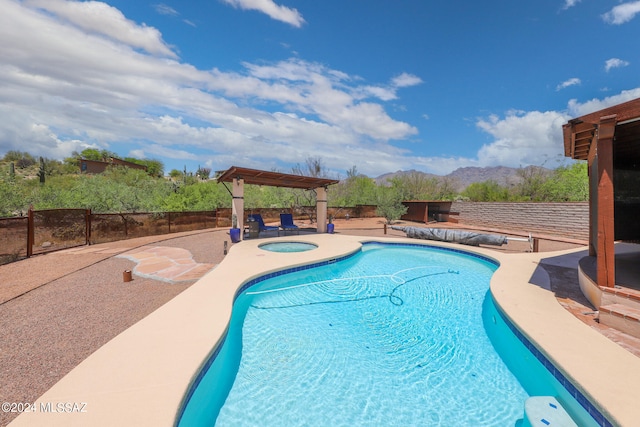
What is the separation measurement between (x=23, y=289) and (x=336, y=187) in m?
23.4

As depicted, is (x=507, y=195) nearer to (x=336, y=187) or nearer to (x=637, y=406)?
(x=336, y=187)

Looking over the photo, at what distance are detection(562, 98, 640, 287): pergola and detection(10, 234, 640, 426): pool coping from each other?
3.65 feet

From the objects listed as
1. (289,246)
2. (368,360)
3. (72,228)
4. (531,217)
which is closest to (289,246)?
(289,246)

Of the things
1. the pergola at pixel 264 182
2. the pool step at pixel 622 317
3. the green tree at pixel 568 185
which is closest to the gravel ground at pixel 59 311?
the pergola at pixel 264 182

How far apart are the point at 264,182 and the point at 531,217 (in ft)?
49.0

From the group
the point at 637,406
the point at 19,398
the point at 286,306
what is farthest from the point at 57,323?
the point at 637,406

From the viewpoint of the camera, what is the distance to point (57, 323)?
3559mm

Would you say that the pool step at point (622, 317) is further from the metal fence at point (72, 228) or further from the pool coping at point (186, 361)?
the metal fence at point (72, 228)

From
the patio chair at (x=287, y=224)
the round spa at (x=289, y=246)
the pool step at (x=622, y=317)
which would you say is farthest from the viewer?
the patio chair at (x=287, y=224)

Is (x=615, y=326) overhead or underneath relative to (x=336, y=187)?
underneath

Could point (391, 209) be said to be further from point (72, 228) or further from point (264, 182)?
point (72, 228)

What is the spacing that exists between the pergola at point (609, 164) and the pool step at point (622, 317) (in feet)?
1.13

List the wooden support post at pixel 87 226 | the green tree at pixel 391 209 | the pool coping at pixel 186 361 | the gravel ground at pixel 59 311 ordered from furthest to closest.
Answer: the green tree at pixel 391 209 → the wooden support post at pixel 87 226 → the gravel ground at pixel 59 311 → the pool coping at pixel 186 361

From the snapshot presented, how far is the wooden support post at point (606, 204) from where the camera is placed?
3498 mm
